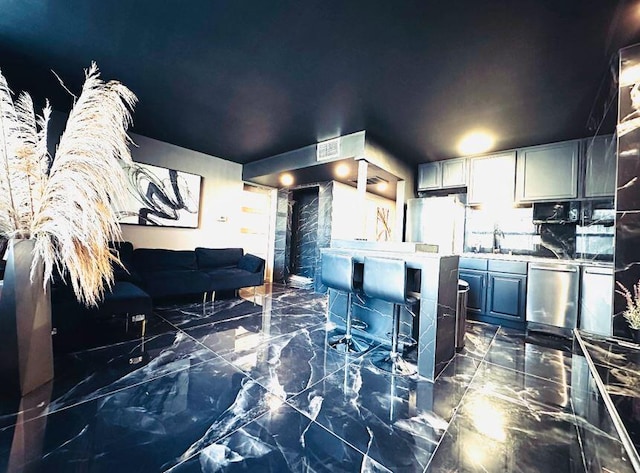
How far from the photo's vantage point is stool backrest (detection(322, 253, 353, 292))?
2432 millimetres

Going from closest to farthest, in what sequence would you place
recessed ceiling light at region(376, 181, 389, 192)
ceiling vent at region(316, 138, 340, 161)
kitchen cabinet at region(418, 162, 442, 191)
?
ceiling vent at region(316, 138, 340, 161), kitchen cabinet at region(418, 162, 442, 191), recessed ceiling light at region(376, 181, 389, 192)

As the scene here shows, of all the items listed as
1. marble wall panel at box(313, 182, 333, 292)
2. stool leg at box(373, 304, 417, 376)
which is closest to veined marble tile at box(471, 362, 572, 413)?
stool leg at box(373, 304, 417, 376)

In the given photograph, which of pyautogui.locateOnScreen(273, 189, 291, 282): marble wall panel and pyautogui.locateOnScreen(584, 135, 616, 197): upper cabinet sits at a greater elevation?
pyautogui.locateOnScreen(584, 135, 616, 197): upper cabinet

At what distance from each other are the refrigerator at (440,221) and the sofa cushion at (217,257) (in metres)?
3.31

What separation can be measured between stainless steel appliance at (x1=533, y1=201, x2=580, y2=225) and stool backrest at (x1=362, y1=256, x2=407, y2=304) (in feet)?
9.82

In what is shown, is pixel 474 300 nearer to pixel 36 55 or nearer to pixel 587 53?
pixel 587 53

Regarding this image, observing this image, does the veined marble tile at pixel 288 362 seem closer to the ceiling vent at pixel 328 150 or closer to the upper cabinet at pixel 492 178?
the ceiling vent at pixel 328 150

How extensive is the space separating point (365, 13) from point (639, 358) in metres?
2.31

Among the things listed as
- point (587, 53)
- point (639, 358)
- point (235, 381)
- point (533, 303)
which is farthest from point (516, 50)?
point (235, 381)

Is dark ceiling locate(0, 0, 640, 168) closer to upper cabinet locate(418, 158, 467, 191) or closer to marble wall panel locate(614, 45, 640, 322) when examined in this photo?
marble wall panel locate(614, 45, 640, 322)

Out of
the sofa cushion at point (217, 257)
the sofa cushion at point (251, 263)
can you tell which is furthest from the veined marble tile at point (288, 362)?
the sofa cushion at point (217, 257)

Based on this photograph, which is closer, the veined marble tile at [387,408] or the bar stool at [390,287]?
the veined marble tile at [387,408]

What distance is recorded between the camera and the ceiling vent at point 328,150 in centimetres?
369

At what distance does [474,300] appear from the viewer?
363 cm
